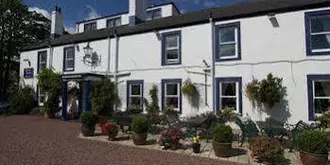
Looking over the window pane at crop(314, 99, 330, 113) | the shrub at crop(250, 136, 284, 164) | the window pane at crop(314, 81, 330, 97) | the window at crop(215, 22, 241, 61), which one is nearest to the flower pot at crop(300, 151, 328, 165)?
the shrub at crop(250, 136, 284, 164)

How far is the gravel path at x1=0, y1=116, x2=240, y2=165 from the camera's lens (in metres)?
8.07

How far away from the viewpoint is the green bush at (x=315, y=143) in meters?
7.61

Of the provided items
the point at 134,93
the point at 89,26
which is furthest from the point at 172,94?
the point at 89,26

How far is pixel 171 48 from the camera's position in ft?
53.2

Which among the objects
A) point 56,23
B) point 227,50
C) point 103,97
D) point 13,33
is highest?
point 13,33

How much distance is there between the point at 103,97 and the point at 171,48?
16.1 ft

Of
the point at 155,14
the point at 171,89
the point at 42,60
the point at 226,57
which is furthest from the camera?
the point at 155,14

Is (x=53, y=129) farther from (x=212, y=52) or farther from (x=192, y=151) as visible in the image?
(x=212, y=52)

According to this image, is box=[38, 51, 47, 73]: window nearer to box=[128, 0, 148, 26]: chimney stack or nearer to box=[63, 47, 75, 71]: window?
box=[63, 47, 75, 71]: window

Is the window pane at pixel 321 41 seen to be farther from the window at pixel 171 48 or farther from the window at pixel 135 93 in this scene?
the window at pixel 135 93

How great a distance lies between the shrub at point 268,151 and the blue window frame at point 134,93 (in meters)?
9.45

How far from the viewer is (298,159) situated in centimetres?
863

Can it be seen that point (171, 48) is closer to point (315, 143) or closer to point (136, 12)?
point (136, 12)

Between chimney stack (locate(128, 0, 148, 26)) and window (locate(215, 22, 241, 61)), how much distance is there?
25.1 ft
